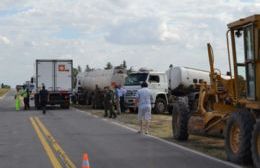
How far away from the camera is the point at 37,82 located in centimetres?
4034

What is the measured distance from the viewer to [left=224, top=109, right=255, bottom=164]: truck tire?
12273mm

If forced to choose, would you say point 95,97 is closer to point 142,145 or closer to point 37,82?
→ point 37,82

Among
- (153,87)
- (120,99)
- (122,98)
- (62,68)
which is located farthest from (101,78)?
(153,87)

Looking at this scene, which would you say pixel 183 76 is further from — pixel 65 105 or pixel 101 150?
pixel 101 150

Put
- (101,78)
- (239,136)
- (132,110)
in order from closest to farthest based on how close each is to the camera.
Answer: (239,136), (132,110), (101,78)

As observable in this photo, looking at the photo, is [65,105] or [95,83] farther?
[95,83]

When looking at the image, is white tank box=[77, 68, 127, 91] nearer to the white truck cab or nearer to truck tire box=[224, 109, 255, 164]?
the white truck cab

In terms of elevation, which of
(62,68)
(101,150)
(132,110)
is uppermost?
(62,68)

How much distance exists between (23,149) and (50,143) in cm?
151

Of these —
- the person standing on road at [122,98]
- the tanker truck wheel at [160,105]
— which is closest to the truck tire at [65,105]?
the person standing on road at [122,98]

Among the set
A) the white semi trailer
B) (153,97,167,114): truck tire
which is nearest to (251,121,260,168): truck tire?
(153,97,167,114): truck tire

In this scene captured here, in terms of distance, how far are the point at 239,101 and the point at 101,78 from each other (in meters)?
31.0

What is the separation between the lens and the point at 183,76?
33.8 metres

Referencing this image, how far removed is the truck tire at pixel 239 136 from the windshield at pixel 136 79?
67.9ft
